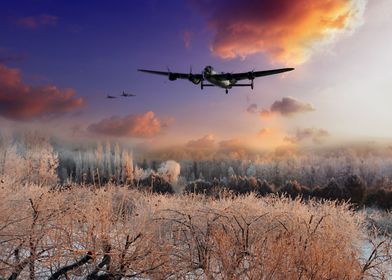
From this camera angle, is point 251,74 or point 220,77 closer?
point 220,77

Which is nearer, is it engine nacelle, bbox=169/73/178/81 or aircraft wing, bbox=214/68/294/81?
aircraft wing, bbox=214/68/294/81

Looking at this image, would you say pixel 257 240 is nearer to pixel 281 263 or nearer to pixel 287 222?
pixel 281 263

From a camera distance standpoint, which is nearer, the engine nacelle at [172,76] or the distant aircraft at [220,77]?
the distant aircraft at [220,77]

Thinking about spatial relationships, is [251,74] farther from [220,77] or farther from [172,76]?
[172,76]

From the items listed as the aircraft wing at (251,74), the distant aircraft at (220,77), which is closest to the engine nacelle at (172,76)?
the distant aircraft at (220,77)

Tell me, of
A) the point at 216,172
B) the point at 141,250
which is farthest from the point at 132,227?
the point at 216,172

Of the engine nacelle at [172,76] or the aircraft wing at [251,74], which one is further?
the engine nacelle at [172,76]

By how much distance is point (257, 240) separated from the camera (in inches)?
269

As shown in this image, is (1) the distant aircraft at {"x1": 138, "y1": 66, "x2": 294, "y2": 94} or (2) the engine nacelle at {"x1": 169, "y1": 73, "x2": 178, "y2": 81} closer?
(1) the distant aircraft at {"x1": 138, "y1": 66, "x2": 294, "y2": 94}

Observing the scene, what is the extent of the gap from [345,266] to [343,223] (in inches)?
366

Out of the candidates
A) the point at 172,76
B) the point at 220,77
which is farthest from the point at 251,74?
the point at 172,76

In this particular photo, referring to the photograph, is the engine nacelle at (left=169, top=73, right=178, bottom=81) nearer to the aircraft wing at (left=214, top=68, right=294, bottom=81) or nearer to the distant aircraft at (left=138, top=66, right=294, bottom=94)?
the distant aircraft at (left=138, top=66, right=294, bottom=94)

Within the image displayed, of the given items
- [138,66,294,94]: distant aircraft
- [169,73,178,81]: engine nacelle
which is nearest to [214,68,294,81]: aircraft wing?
[138,66,294,94]: distant aircraft

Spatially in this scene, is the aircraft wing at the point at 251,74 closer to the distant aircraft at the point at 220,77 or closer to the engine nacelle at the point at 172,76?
the distant aircraft at the point at 220,77
